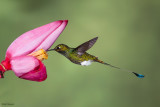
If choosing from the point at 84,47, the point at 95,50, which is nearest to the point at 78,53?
the point at 84,47

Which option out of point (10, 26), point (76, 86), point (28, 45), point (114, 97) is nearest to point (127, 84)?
point (114, 97)

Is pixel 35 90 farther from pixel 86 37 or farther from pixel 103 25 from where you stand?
pixel 103 25

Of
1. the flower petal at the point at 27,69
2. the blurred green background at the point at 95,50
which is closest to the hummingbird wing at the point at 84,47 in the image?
the flower petal at the point at 27,69

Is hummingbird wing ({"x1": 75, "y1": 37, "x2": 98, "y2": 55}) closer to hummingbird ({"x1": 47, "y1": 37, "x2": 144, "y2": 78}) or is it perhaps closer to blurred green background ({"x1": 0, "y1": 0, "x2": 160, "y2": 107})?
hummingbird ({"x1": 47, "y1": 37, "x2": 144, "y2": 78})

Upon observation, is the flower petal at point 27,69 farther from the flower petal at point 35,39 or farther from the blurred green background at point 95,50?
the blurred green background at point 95,50

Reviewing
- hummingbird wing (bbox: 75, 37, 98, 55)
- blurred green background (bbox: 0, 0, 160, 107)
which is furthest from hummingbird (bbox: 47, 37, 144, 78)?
blurred green background (bbox: 0, 0, 160, 107)
